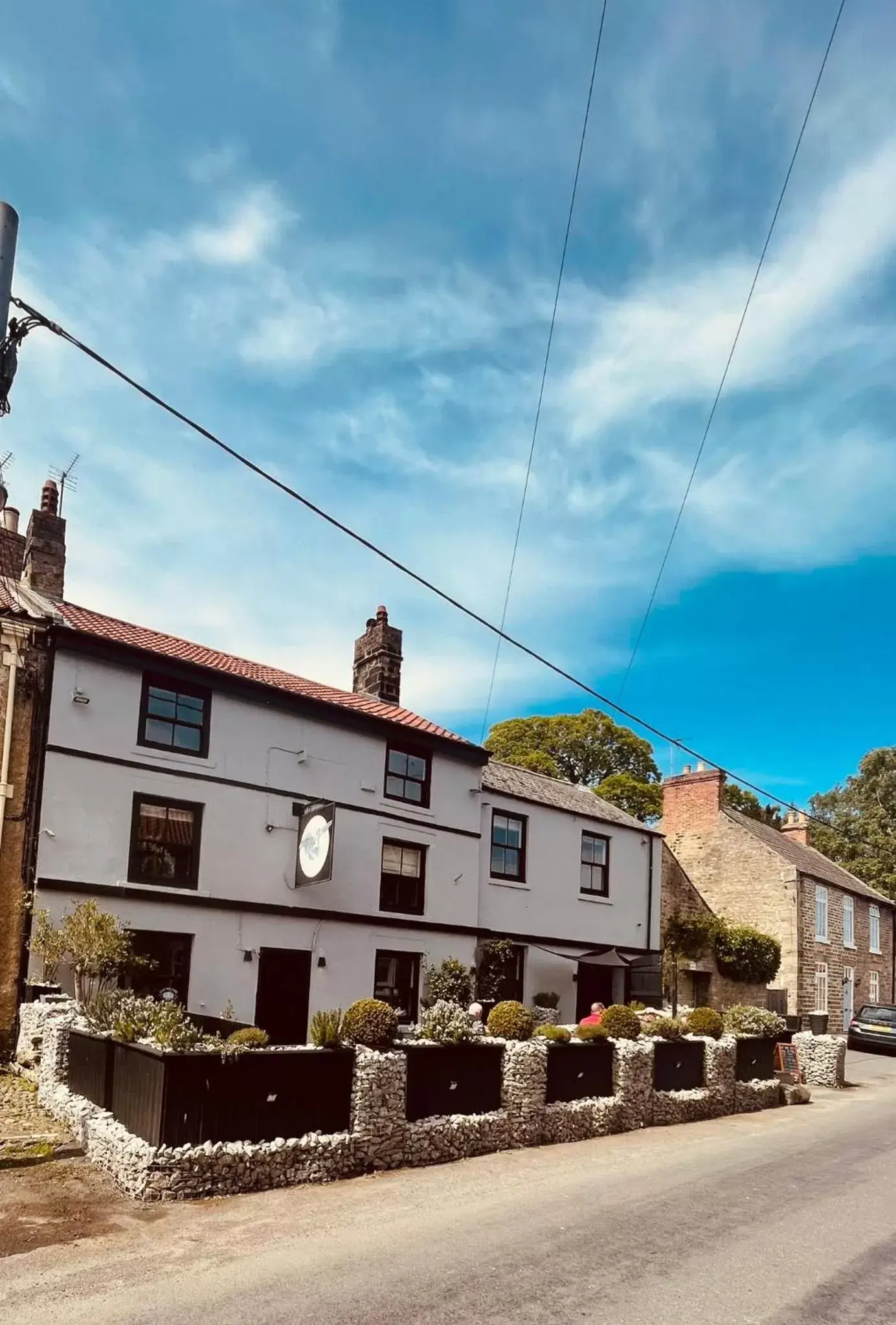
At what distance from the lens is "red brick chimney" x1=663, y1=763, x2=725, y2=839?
123ft

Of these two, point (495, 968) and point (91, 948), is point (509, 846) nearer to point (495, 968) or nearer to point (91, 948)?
point (495, 968)

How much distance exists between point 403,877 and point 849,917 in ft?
79.3

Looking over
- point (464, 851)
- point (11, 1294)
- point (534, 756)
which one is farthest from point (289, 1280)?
point (534, 756)

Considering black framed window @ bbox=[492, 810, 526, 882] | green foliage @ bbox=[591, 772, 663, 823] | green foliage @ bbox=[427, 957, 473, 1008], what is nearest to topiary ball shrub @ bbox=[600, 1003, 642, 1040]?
green foliage @ bbox=[427, 957, 473, 1008]

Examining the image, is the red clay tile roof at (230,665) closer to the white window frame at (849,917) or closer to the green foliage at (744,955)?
the green foliage at (744,955)

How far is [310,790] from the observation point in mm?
19969

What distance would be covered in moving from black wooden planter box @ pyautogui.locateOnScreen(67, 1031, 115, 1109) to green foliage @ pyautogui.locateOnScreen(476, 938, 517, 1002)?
1237 centimetres

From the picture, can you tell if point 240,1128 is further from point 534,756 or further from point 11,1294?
point 534,756

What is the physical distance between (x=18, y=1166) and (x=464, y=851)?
47.1ft

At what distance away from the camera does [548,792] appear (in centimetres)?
2770

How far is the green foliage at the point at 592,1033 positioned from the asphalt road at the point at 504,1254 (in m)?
2.70

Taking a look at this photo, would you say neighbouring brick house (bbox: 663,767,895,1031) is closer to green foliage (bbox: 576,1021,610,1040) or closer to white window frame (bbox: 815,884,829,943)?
white window frame (bbox: 815,884,829,943)

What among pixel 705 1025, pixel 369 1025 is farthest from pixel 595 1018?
pixel 369 1025

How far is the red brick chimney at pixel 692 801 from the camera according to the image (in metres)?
37.4
